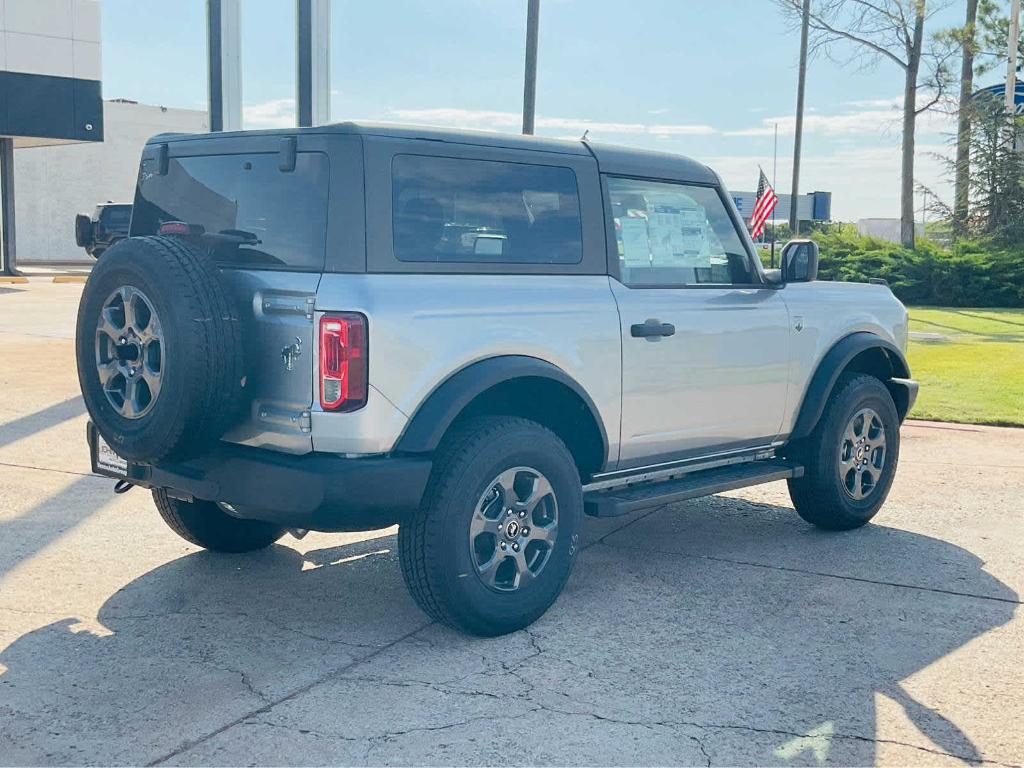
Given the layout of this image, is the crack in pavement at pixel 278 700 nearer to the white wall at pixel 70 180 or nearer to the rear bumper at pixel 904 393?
the rear bumper at pixel 904 393

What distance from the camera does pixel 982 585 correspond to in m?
5.61

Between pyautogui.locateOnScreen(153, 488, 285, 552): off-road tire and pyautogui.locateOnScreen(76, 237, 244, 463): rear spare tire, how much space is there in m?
1.13

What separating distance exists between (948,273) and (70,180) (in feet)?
100

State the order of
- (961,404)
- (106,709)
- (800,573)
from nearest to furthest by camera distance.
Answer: (106,709), (800,573), (961,404)

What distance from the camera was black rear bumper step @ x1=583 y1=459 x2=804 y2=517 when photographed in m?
5.27

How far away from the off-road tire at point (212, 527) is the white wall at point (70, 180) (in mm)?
39585

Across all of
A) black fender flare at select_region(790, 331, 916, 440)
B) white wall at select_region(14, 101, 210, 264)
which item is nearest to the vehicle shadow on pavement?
black fender flare at select_region(790, 331, 916, 440)

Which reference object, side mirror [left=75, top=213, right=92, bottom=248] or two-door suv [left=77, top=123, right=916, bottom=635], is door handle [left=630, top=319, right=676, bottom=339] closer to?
two-door suv [left=77, top=123, right=916, bottom=635]

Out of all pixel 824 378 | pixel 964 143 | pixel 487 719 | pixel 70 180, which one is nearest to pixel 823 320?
pixel 824 378

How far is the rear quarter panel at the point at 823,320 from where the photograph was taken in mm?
6219

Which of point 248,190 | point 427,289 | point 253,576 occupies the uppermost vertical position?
point 248,190

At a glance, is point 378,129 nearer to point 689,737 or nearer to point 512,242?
point 512,242

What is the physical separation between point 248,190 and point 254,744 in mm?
2196

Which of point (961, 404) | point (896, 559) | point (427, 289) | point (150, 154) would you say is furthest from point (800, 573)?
point (961, 404)
